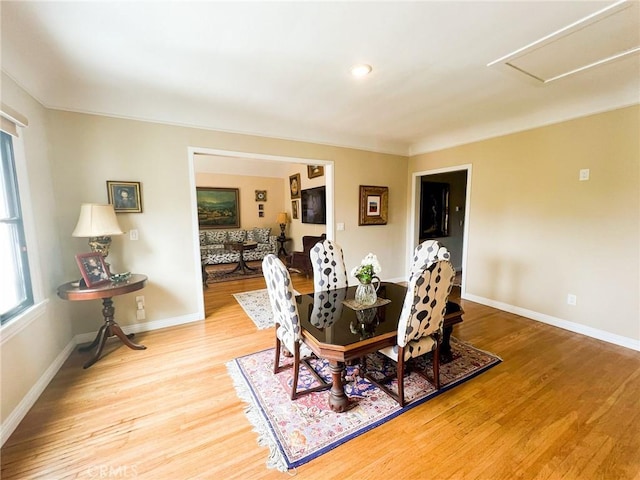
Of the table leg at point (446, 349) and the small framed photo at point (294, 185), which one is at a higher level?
the small framed photo at point (294, 185)

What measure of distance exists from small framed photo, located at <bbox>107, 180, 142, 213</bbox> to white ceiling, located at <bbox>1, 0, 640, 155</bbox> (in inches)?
28.3

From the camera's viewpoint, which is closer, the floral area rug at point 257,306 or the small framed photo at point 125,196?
the small framed photo at point 125,196

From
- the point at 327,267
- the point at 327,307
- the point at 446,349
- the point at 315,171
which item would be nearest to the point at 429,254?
the point at 446,349

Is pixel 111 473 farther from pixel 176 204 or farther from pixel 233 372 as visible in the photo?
pixel 176 204

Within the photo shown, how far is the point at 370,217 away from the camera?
14.8ft

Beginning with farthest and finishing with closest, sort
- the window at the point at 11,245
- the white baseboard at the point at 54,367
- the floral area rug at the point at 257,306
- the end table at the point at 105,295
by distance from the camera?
the floral area rug at the point at 257,306 < the end table at the point at 105,295 < the window at the point at 11,245 < the white baseboard at the point at 54,367

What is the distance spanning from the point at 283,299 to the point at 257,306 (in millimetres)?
2171

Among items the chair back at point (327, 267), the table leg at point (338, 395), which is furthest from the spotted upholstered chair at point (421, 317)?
the chair back at point (327, 267)

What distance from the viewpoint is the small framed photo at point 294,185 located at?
6.95m

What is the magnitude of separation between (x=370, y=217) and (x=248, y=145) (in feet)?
7.35

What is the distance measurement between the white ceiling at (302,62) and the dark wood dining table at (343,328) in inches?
75.3

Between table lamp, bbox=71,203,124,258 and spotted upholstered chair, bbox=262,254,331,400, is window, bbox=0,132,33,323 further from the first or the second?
spotted upholstered chair, bbox=262,254,331,400

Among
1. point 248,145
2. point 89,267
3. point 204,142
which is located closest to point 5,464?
point 89,267

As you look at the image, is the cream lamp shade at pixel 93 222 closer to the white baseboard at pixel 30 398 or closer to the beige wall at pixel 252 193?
the white baseboard at pixel 30 398
